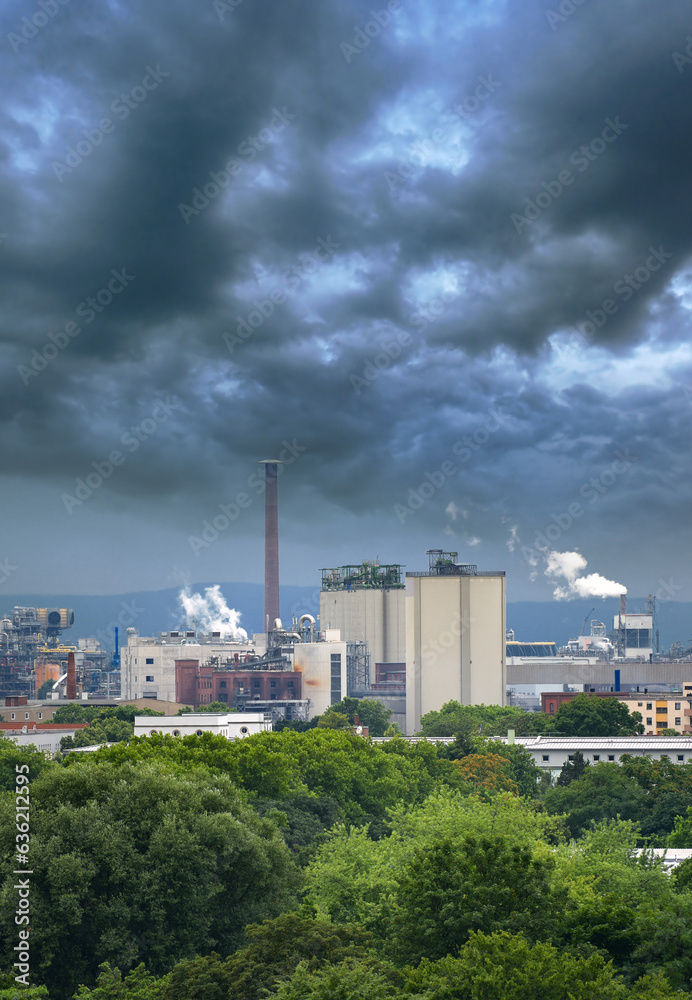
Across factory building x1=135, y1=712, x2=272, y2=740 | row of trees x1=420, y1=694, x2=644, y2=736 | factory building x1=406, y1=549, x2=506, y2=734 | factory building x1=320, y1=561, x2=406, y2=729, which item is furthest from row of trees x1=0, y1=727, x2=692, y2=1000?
factory building x1=320, y1=561, x2=406, y2=729

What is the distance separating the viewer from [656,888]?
36.1 m

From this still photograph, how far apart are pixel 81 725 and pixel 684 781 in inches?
3013

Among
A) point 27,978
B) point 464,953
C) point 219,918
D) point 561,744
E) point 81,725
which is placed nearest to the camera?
point 464,953

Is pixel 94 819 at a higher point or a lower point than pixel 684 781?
higher

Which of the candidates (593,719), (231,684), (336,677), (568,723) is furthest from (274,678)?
→ (593,719)

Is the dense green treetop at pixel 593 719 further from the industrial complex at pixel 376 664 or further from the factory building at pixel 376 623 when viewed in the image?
the factory building at pixel 376 623

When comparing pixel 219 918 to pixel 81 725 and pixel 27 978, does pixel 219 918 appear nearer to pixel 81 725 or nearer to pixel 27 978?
pixel 27 978

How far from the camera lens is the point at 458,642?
149250 millimetres

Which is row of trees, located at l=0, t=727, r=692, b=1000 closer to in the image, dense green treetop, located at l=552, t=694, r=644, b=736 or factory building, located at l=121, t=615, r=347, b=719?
dense green treetop, located at l=552, t=694, r=644, b=736

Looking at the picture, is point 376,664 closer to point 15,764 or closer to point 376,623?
point 376,623

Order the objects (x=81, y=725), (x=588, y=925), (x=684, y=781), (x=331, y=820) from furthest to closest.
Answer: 1. (x=81, y=725)
2. (x=684, y=781)
3. (x=331, y=820)
4. (x=588, y=925)

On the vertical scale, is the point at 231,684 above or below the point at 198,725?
below

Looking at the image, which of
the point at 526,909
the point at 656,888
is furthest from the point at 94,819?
the point at 656,888

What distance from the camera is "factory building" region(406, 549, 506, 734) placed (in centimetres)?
14912
